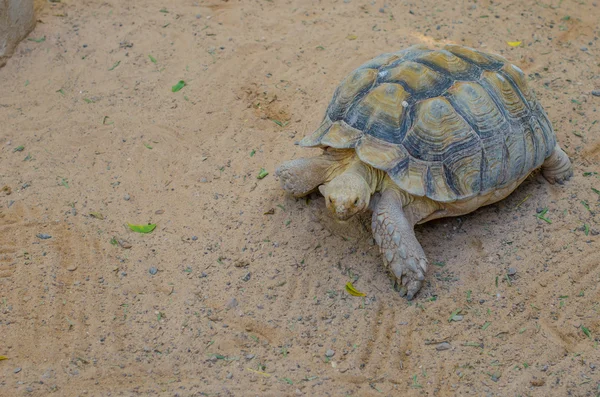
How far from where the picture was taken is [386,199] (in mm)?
3719

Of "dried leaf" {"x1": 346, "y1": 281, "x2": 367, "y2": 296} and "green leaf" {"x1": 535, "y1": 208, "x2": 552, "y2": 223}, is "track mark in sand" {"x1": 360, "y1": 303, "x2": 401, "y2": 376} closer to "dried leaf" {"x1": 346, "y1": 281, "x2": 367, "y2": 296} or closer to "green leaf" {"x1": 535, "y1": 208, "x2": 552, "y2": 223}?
"dried leaf" {"x1": 346, "y1": 281, "x2": 367, "y2": 296}

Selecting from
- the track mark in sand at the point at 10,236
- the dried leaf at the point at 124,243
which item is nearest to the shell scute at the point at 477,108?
the dried leaf at the point at 124,243

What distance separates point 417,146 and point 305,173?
2.52 feet

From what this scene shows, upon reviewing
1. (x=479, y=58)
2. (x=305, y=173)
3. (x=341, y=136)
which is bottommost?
(x=305, y=173)

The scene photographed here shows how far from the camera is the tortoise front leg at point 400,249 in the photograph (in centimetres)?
354

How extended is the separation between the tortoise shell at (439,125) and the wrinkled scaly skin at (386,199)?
0.46ft

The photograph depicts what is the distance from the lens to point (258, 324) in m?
3.52

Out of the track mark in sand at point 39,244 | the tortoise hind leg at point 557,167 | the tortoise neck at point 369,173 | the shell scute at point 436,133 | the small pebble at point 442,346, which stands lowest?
the track mark in sand at point 39,244

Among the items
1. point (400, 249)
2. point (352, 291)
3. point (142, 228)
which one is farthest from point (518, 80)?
point (142, 228)

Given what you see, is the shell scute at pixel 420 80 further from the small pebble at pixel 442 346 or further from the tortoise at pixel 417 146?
the small pebble at pixel 442 346

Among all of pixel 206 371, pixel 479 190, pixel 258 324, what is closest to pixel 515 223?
pixel 479 190

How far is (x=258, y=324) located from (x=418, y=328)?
0.92 meters

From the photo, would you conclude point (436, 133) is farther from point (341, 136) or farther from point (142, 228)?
point (142, 228)

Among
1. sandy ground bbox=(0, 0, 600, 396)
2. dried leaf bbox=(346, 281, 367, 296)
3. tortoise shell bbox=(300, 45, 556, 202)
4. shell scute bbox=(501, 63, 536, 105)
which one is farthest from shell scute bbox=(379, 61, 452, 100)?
dried leaf bbox=(346, 281, 367, 296)
